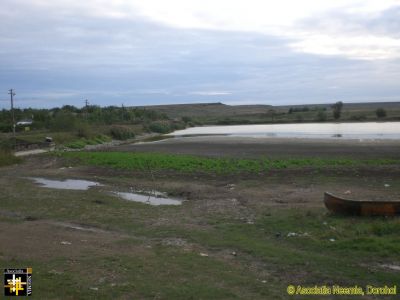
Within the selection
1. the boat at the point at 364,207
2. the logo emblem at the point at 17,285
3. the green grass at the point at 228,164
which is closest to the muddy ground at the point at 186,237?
the logo emblem at the point at 17,285

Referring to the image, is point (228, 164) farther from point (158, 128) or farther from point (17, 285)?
point (158, 128)

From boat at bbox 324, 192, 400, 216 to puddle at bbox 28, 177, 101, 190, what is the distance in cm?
1402

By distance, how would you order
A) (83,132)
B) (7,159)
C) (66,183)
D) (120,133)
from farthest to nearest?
(120,133), (83,132), (7,159), (66,183)

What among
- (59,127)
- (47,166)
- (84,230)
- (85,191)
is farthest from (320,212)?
(59,127)

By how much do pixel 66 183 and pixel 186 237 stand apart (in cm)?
1515

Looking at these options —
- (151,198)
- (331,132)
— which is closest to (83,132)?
(331,132)

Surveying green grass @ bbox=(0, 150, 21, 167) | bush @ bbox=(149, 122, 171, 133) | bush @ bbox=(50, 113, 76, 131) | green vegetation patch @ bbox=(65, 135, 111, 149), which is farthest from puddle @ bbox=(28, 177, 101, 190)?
bush @ bbox=(149, 122, 171, 133)

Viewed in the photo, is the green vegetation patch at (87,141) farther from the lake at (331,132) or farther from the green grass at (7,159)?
the green grass at (7,159)

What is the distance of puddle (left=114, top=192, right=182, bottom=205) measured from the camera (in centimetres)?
1856

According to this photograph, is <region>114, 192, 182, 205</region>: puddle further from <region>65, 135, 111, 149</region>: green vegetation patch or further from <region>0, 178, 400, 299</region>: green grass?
<region>65, 135, 111, 149</region>: green vegetation patch

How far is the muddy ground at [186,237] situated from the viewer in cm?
803

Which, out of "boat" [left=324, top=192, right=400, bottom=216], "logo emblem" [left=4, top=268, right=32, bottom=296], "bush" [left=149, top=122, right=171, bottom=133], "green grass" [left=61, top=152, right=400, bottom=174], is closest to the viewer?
"logo emblem" [left=4, top=268, right=32, bottom=296]

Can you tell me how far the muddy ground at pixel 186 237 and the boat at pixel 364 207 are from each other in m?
0.56

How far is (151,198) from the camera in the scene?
64.4 feet
